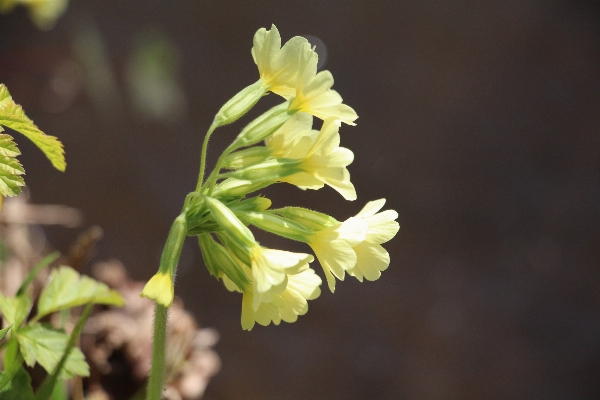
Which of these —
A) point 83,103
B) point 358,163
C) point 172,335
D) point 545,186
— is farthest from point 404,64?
point 172,335

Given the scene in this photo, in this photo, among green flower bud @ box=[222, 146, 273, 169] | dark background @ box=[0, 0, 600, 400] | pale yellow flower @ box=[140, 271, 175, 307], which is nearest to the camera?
Result: pale yellow flower @ box=[140, 271, 175, 307]

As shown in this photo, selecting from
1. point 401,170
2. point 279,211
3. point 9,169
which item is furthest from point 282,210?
point 401,170

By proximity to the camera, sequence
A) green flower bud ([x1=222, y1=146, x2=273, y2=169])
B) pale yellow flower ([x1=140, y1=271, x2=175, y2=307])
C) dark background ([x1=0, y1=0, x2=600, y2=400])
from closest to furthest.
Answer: pale yellow flower ([x1=140, y1=271, x2=175, y2=307]) < green flower bud ([x1=222, y1=146, x2=273, y2=169]) < dark background ([x1=0, y1=0, x2=600, y2=400])

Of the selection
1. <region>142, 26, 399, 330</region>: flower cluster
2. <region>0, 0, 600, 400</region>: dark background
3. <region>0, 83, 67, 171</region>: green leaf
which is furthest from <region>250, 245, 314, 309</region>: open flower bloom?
<region>0, 0, 600, 400</region>: dark background

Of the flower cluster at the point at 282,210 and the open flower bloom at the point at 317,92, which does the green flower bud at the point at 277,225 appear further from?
the open flower bloom at the point at 317,92

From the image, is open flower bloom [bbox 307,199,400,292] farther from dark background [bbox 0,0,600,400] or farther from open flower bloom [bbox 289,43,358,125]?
dark background [bbox 0,0,600,400]

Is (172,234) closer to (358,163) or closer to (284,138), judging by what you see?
(284,138)

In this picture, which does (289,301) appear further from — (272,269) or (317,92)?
(317,92)

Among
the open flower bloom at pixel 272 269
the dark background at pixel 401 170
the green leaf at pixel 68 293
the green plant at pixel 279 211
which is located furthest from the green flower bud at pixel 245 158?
the dark background at pixel 401 170
